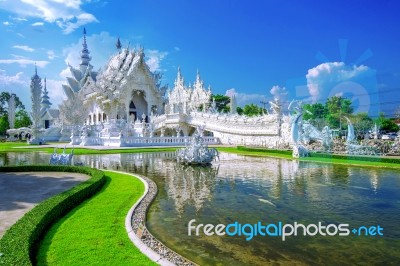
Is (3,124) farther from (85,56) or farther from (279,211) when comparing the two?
(279,211)

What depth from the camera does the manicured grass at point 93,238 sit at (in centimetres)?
513

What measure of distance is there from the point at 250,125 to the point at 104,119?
29.8 meters

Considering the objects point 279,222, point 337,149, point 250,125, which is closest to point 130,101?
point 250,125

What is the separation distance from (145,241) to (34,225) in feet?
6.72

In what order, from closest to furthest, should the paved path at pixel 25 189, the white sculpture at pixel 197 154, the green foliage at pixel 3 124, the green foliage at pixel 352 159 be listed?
the paved path at pixel 25 189
the white sculpture at pixel 197 154
the green foliage at pixel 352 159
the green foliage at pixel 3 124

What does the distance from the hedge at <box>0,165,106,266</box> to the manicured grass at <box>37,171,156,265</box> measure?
17 cm

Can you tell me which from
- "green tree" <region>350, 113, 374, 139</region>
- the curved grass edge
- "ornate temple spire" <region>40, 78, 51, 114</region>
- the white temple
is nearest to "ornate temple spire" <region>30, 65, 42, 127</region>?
the white temple

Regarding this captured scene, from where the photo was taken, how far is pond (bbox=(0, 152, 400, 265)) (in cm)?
553

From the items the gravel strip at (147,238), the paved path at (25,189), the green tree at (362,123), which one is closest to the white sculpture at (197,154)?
the paved path at (25,189)

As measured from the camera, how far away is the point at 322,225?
22.9 ft

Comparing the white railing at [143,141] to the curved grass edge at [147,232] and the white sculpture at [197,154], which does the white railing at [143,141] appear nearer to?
the white sculpture at [197,154]

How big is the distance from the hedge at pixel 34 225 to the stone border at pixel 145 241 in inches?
61.4

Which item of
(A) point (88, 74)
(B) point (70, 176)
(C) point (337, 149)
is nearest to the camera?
(B) point (70, 176)

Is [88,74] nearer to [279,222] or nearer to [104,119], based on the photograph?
[104,119]
